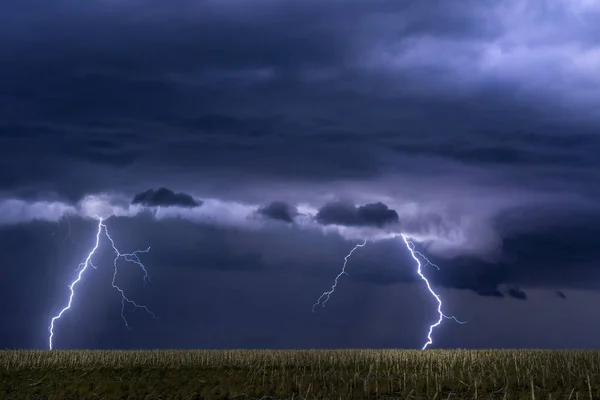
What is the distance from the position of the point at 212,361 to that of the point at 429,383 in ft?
56.3

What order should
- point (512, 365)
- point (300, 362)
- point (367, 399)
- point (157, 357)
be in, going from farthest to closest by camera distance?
point (157, 357), point (300, 362), point (512, 365), point (367, 399)

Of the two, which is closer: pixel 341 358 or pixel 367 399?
pixel 367 399

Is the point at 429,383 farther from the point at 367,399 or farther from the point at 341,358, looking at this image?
the point at 341,358

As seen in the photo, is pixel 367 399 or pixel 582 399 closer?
pixel 582 399

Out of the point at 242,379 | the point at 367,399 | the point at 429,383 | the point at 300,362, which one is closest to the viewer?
the point at 367,399

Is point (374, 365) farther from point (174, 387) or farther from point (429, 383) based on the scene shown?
point (174, 387)

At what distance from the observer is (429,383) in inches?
1067

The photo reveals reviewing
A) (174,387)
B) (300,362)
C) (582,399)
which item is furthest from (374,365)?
(582,399)

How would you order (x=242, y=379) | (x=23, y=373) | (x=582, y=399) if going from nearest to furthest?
(x=582, y=399) < (x=242, y=379) < (x=23, y=373)

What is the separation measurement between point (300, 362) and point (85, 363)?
1174cm

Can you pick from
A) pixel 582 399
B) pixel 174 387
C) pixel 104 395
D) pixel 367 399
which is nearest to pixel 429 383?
pixel 367 399

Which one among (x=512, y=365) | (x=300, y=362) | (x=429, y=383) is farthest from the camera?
(x=300, y=362)

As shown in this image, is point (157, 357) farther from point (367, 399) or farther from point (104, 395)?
point (367, 399)

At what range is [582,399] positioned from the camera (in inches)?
910
